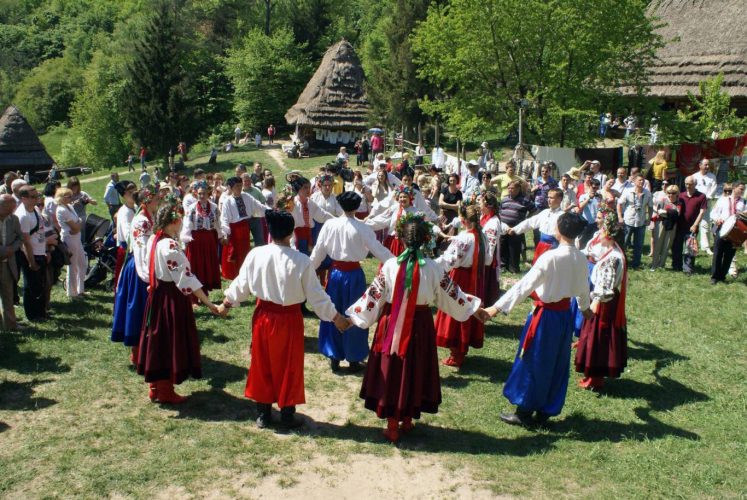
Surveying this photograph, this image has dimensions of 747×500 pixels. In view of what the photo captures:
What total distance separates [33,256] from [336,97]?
1142 inches

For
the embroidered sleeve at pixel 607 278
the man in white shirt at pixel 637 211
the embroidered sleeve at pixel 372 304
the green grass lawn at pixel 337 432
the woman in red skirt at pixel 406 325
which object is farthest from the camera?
the man in white shirt at pixel 637 211

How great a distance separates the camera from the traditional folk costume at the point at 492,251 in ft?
25.0

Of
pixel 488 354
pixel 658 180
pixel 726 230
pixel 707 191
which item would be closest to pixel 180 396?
pixel 488 354

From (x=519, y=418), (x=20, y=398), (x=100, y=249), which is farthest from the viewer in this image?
(x=100, y=249)

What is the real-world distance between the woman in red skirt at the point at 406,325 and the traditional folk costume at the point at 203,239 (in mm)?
4244

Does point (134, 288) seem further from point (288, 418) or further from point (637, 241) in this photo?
point (637, 241)

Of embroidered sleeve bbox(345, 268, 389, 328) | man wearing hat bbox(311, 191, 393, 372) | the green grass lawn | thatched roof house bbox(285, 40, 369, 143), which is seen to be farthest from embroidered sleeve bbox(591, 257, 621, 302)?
thatched roof house bbox(285, 40, 369, 143)

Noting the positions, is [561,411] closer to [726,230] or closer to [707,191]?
[726,230]

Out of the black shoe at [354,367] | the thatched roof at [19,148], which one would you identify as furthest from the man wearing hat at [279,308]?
the thatched roof at [19,148]

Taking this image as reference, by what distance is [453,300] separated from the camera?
5504 mm

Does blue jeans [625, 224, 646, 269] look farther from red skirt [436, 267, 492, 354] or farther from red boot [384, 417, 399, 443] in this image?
red boot [384, 417, 399, 443]

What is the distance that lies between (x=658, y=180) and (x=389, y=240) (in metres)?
8.43

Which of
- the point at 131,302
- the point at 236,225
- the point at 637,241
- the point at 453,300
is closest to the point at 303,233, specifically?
the point at 236,225

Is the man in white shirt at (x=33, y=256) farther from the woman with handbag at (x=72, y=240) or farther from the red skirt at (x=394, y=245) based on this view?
the red skirt at (x=394, y=245)
